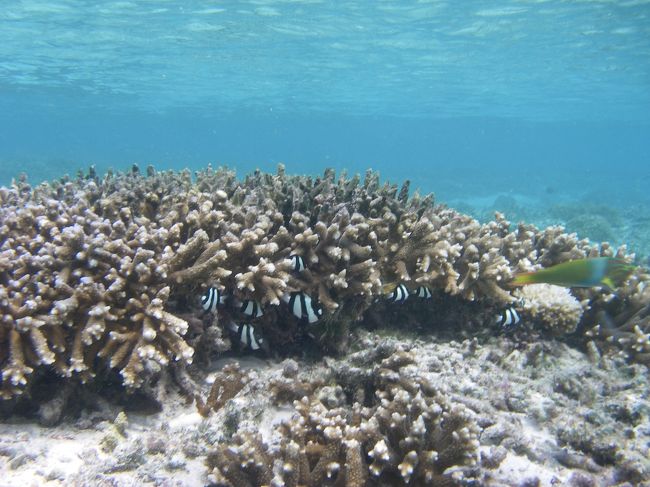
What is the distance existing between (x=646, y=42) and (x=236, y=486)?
4124cm

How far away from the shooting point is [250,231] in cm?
437

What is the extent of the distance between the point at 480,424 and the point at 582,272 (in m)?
1.90

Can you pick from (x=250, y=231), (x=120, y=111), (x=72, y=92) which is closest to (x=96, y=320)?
(x=250, y=231)

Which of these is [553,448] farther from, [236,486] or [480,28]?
[480,28]

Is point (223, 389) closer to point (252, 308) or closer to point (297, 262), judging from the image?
point (252, 308)

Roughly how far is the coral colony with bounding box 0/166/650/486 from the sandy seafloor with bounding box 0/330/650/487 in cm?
25

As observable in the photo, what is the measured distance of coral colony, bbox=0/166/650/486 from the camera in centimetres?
306

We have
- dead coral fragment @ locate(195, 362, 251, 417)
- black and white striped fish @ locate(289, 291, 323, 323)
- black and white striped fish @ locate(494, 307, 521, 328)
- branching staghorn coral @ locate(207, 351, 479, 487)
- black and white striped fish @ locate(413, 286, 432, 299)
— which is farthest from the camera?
black and white striped fish @ locate(494, 307, 521, 328)

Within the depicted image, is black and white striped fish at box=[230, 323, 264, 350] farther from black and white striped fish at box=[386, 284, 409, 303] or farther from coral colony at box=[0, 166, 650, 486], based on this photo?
black and white striped fish at box=[386, 284, 409, 303]

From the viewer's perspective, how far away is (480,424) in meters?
3.75

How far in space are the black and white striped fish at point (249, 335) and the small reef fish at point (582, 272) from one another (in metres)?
2.89

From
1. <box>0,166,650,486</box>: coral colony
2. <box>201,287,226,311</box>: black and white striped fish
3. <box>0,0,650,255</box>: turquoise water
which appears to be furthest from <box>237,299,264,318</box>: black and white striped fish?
<box>0,0,650,255</box>: turquoise water

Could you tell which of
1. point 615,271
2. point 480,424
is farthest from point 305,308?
point 615,271

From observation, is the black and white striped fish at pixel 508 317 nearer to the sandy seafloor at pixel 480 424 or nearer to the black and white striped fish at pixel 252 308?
the sandy seafloor at pixel 480 424
